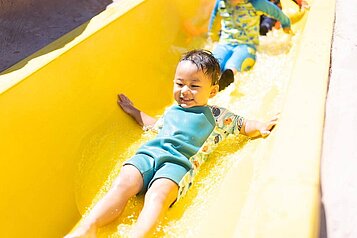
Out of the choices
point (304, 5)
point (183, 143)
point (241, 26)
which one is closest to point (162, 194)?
point (183, 143)

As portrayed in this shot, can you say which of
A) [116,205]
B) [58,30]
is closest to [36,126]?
[116,205]

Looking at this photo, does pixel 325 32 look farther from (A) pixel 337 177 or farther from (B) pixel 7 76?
(B) pixel 7 76

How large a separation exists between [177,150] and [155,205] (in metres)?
0.29

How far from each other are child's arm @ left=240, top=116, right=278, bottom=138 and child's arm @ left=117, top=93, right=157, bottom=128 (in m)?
0.46

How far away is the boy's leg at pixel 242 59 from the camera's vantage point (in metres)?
2.55

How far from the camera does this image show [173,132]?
5.54ft

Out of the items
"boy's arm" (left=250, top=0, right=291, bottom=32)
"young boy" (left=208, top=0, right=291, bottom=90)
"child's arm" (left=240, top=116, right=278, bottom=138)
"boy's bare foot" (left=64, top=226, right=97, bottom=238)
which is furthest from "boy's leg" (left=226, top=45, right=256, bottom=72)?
"boy's bare foot" (left=64, top=226, right=97, bottom=238)

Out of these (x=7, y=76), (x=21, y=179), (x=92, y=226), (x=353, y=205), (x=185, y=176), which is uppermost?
(x=7, y=76)

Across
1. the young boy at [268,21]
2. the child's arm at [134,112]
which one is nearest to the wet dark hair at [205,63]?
the child's arm at [134,112]

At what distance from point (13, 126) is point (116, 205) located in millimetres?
462

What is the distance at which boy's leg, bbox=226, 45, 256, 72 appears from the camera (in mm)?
2547

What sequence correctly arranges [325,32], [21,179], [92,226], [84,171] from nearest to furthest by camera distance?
[92,226] → [21,179] → [84,171] → [325,32]

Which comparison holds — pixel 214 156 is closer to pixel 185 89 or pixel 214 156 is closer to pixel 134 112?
pixel 185 89

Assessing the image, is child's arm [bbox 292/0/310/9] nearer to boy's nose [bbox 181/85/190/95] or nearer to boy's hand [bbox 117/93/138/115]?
boy's hand [bbox 117/93/138/115]
